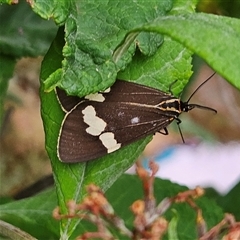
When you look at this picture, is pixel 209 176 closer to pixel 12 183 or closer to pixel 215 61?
pixel 12 183

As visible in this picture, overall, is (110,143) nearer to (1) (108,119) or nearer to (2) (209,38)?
(1) (108,119)

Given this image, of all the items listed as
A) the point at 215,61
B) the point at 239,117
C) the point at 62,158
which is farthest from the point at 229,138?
the point at 215,61

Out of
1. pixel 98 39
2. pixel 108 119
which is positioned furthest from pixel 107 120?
pixel 98 39

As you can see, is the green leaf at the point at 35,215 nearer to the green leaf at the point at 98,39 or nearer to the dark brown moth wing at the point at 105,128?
the dark brown moth wing at the point at 105,128

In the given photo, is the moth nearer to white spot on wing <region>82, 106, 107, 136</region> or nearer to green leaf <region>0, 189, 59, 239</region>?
white spot on wing <region>82, 106, 107, 136</region>

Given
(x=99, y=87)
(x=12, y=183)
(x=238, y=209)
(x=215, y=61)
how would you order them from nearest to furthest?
1. (x=215, y=61)
2. (x=99, y=87)
3. (x=238, y=209)
4. (x=12, y=183)

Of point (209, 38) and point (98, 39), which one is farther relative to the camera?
point (98, 39)

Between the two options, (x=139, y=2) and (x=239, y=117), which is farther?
(x=239, y=117)
